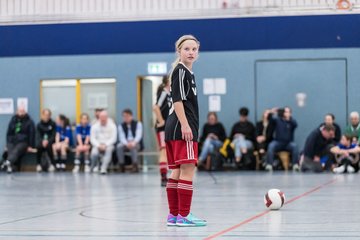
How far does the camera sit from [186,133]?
338 inches

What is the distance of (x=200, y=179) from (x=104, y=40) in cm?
701

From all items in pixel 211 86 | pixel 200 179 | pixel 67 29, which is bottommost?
pixel 200 179

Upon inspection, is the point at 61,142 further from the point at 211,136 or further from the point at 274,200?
the point at 274,200

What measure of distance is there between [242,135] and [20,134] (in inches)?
229

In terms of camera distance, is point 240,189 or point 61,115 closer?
point 240,189

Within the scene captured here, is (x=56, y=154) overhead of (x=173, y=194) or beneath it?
beneath

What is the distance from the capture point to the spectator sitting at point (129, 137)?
22583 mm

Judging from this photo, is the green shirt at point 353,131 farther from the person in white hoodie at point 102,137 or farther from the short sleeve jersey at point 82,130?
the short sleeve jersey at point 82,130

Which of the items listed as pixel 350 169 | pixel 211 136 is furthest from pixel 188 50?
pixel 211 136

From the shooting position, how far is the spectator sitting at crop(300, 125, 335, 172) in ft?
67.5

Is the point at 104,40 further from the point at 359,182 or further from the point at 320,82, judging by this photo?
the point at 359,182

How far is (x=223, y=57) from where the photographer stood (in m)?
23.8

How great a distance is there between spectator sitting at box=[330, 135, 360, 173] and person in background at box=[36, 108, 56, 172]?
7.39 meters

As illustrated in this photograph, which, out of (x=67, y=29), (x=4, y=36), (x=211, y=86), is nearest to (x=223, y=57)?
(x=211, y=86)
